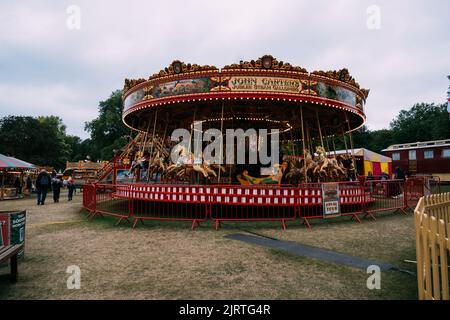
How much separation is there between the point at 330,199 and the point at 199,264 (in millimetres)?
5517

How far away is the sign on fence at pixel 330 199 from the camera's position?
863 centimetres

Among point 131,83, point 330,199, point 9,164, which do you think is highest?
point 131,83

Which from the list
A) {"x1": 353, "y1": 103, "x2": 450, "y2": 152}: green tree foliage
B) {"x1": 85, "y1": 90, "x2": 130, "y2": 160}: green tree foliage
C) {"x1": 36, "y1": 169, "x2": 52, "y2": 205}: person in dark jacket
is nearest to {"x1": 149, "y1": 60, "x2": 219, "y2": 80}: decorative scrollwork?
{"x1": 36, "y1": 169, "x2": 52, "y2": 205}: person in dark jacket

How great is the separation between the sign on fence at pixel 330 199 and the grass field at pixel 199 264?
21.9 inches

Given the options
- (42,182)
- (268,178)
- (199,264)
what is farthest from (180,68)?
(42,182)

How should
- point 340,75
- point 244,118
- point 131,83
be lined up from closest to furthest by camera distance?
point 340,75, point 131,83, point 244,118

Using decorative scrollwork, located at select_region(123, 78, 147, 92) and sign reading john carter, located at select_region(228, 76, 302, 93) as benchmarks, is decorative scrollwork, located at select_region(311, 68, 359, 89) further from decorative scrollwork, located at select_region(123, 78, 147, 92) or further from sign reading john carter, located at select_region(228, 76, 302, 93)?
decorative scrollwork, located at select_region(123, 78, 147, 92)

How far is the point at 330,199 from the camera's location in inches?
346

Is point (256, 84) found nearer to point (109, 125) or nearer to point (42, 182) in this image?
point (42, 182)

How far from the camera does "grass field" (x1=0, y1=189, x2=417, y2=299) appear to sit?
378cm

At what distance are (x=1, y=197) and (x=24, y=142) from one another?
21114 mm

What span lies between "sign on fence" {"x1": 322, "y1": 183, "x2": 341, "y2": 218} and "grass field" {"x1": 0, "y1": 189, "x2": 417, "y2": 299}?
0.56m

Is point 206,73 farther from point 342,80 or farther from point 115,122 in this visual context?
point 115,122

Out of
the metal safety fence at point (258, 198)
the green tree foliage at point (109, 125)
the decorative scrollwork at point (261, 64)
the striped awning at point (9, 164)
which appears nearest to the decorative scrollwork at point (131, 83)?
the decorative scrollwork at point (261, 64)
